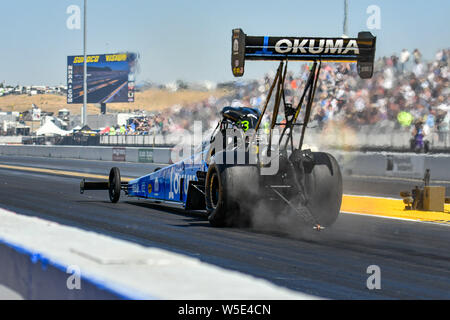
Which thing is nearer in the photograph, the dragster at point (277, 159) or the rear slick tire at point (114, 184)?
the dragster at point (277, 159)

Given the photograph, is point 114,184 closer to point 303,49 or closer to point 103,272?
point 303,49

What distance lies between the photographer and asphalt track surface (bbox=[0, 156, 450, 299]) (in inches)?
265

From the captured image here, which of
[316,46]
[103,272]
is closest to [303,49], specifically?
[316,46]

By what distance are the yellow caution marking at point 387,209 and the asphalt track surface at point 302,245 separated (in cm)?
81

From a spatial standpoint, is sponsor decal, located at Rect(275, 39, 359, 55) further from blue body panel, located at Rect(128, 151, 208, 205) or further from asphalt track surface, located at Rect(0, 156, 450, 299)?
asphalt track surface, located at Rect(0, 156, 450, 299)

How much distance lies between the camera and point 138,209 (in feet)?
46.4

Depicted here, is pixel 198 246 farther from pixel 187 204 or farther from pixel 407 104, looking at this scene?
pixel 407 104

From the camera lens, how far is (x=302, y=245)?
364 inches

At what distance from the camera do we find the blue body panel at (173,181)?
1212cm

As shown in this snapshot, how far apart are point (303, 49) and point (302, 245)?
9.63 feet

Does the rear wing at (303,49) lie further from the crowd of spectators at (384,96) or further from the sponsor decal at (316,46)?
the crowd of spectators at (384,96)

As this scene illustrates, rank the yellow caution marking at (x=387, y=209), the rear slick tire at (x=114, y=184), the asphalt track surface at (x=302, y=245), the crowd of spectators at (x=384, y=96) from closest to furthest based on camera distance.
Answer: the asphalt track surface at (x=302, y=245) < the yellow caution marking at (x=387, y=209) < the rear slick tire at (x=114, y=184) < the crowd of spectators at (x=384, y=96)

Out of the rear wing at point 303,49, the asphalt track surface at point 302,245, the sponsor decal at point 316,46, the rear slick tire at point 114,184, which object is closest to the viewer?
the asphalt track surface at point 302,245

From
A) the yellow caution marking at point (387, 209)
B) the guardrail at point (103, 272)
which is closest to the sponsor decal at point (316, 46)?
the yellow caution marking at point (387, 209)
